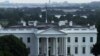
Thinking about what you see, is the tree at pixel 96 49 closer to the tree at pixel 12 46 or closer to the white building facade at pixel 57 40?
the white building facade at pixel 57 40

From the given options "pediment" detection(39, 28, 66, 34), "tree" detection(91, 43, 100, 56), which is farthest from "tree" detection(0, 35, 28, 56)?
"tree" detection(91, 43, 100, 56)

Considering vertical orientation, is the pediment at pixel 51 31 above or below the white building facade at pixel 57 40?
above

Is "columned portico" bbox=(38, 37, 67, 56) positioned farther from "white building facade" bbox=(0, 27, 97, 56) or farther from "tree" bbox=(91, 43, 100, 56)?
"tree" bbox=(91, 43, 100, 56)

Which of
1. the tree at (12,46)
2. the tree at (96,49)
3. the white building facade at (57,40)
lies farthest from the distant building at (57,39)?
the tree at (12,46)

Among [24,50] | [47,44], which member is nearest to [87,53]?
[47,44]

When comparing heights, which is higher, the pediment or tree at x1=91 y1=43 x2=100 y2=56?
the pediment

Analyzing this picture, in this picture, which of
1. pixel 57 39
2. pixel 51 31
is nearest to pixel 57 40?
pixel 57 39

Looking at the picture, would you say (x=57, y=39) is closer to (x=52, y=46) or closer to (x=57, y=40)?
(x=57, y=40)

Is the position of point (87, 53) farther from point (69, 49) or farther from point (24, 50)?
point (24, 50)

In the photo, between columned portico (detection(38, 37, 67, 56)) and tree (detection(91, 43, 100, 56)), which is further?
columned portico (detection(38, 37, 67, 56))
